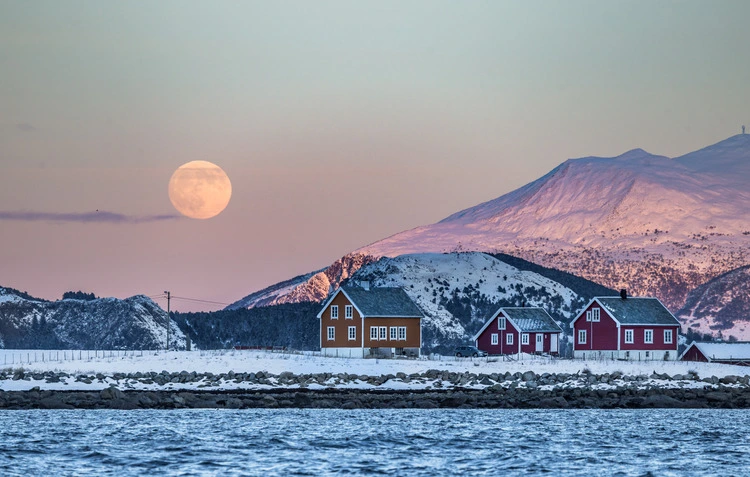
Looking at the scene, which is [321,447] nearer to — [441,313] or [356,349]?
[356,349]

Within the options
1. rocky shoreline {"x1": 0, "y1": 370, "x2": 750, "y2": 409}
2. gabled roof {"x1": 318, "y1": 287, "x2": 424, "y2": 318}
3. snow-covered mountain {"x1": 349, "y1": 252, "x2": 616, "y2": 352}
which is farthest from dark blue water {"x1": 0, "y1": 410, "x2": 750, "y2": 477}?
snow-covered mountain {"x1": 349, "y1": 252, "x2": 616, "y2": 352}

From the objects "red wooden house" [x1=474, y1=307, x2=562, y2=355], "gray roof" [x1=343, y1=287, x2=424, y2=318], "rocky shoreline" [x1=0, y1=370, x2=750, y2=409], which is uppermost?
"gray roof" [x1=343, y1=287, x2=424, y2=318]

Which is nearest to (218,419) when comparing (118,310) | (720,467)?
(720,467)

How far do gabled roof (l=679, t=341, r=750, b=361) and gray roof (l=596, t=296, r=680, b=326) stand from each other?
3569mm

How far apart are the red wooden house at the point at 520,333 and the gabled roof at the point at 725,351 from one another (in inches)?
483

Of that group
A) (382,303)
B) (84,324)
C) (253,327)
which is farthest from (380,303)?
(84,324)

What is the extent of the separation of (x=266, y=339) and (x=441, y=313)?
22771mm

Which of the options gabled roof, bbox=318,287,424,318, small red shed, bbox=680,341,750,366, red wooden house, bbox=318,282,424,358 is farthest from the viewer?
small red shed, bbox=680,341,750,366

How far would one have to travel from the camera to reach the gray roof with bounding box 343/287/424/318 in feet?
331

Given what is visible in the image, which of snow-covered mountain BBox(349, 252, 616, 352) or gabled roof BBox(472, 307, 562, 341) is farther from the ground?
snow-covered mountain BBox(349, 252, 616, 352)

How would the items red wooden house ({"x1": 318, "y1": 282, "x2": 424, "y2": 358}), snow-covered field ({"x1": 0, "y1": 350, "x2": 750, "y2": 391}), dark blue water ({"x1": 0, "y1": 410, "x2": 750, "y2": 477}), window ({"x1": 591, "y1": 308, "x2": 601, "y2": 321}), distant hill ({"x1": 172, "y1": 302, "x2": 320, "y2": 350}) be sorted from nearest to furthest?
dark blue water ({"x1": 0, "y1": 410, "x2": 750, "y2": 477}) → snow-covered field ({"x1": 0, "y1": 350, "x2": 750, "y2": 391}) → red wooden house ({"x1": 318, "y1": 282, "x2": 424, "y2": 358}) → window ({"x1": 591, "y1": 308, "x2": 601, "y2": 321}) → distant hill ({"x1": 172, "y1": 302, "x2": 320, "y2": 350})

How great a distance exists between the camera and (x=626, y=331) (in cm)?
10312

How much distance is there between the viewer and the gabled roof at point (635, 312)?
103625mm

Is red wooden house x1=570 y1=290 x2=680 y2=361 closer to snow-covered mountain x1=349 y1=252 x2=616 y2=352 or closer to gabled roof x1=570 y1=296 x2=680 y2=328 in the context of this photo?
gabled roof x1=570 y1=296 x2=680 y2=328
